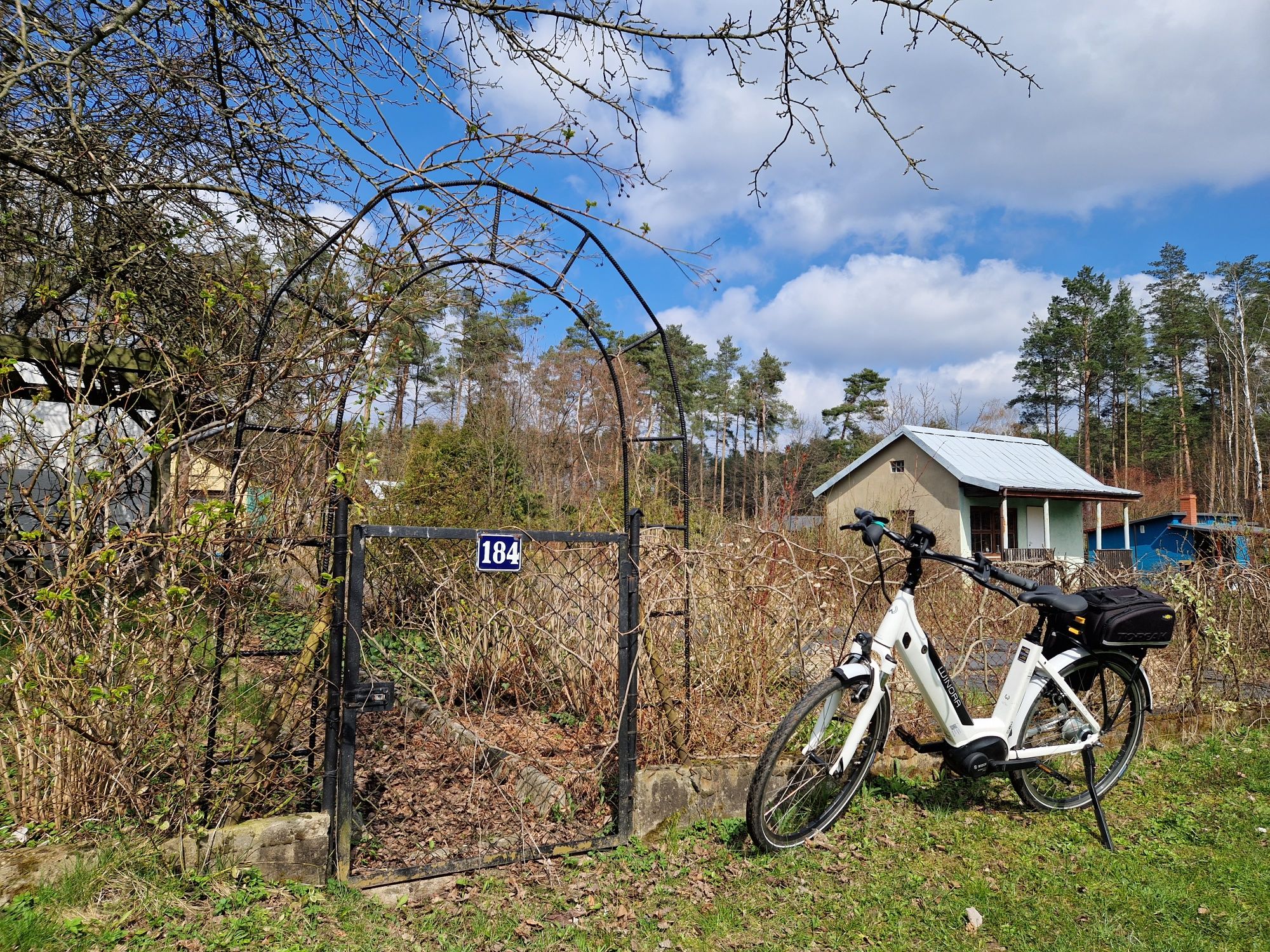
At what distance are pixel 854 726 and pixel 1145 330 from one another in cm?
3962

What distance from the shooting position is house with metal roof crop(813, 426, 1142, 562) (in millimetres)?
19859

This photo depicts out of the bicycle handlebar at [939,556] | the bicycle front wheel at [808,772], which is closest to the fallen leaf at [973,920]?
the bicycle front wheel at [808,772]

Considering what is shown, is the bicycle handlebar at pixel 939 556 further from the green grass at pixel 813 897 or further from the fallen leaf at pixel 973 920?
the fallen leaf at pixel 973 920

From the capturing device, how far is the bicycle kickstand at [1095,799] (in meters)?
3.45

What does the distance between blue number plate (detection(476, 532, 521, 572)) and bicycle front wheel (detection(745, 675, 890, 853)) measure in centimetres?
130

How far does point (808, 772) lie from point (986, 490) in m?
18.0

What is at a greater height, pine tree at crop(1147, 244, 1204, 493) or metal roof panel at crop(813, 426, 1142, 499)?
pine tree at crop(1147, 244, 1204, 493)

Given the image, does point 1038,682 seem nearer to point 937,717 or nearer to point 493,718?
point 937,717

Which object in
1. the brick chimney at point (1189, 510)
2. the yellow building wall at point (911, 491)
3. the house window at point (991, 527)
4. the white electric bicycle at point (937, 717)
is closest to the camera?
the white electric bicycle at point (937, 717)

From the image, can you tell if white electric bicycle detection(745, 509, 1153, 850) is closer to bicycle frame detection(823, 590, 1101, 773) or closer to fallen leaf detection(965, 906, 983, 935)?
bicycle frame detection(823, 590, 1101, 773)

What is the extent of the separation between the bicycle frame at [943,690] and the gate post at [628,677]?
80 cm

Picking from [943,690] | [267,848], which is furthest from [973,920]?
[267,848]

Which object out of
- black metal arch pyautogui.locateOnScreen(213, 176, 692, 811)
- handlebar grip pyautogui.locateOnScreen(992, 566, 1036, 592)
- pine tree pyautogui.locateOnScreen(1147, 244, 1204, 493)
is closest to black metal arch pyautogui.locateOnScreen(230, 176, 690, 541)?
black metal arch pyautogui.locateOnScreen(213, 176, 692, 811)

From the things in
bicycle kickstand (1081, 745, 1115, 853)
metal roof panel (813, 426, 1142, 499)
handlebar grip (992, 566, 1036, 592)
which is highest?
metal roof panel (813, 426, 1142, 499)
